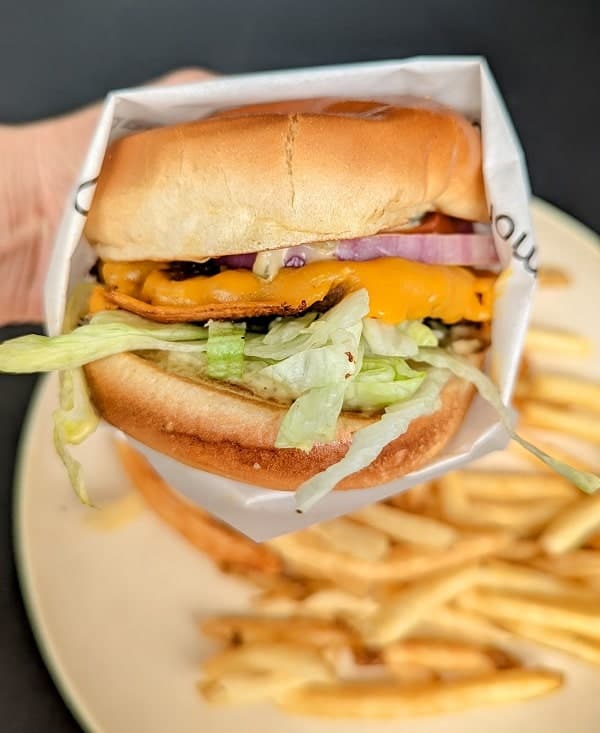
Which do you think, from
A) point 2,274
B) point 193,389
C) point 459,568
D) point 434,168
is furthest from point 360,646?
point 2,274

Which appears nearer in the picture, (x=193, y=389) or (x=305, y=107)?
(x=193, y=389)

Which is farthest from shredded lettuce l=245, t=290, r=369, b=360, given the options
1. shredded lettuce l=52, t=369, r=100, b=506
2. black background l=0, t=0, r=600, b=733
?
black background l=0, t=0, r=600, b=733

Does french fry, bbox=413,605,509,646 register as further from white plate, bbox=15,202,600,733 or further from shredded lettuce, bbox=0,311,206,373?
shredded lettuce, bbox=0,311,206,373

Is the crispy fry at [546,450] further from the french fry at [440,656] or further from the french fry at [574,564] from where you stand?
the french fry at [440,656]

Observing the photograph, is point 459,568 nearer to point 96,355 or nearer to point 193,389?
point 193,389

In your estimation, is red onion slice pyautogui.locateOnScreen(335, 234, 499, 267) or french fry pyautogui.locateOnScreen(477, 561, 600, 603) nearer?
red onion slice pyautogui.locateOnScreen(335, 234, 499, 267)

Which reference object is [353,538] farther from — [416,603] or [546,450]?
[546,450]

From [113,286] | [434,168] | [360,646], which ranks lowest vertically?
[360,646]
